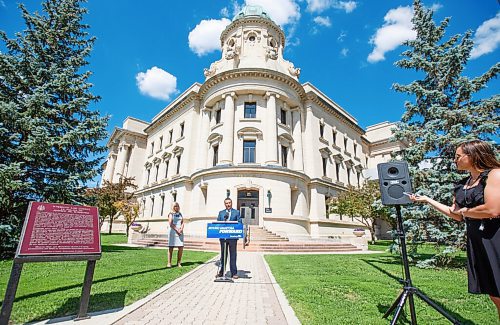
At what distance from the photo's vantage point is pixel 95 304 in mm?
4324

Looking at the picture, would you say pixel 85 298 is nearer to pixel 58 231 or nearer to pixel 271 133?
pixel 58 231

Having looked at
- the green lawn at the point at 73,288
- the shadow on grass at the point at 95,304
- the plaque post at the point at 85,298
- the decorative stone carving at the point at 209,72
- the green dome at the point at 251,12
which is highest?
the green dome at the point at 251,12

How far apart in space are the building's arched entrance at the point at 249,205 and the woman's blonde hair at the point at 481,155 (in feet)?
62.3

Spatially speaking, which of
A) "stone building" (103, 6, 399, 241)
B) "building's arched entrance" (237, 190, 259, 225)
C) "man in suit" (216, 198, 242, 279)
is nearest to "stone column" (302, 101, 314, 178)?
"stone building" (103, 6, 399, 241)

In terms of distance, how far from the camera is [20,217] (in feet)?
30.7

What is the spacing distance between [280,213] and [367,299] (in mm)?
16050

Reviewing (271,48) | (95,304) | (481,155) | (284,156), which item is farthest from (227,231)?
(271,48)

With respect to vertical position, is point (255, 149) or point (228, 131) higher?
point (228, 131)

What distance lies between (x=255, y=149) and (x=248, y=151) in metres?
0.73

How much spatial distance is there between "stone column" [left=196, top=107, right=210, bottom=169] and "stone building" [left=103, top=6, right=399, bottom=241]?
0.37 feet

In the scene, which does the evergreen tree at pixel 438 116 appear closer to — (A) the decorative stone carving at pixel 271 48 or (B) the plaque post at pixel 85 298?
(B) the plaque post at pixel 85 298

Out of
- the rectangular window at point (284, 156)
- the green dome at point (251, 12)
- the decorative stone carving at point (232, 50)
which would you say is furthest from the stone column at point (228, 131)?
the green dome at point (251, 12)

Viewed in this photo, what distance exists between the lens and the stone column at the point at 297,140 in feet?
81.9

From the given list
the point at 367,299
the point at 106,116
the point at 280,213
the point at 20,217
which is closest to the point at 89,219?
the point at 367,299
